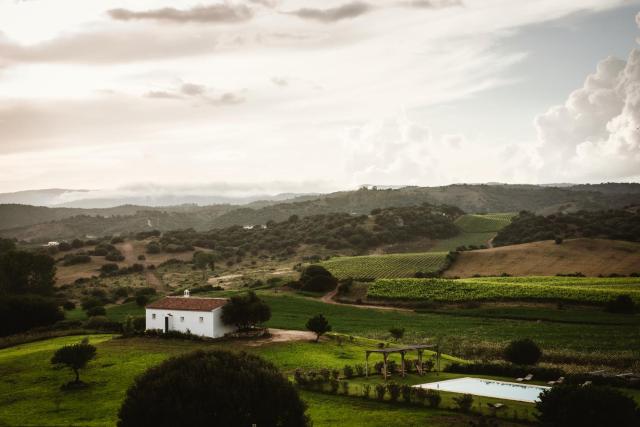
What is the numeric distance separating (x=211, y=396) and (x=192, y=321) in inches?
1340

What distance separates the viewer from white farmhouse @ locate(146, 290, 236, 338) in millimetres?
53812

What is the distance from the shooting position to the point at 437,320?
64.7 metres

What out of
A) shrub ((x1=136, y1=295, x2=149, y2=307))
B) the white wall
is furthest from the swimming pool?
shrub ((x1=136, y1=295, x2=149, y2=307))

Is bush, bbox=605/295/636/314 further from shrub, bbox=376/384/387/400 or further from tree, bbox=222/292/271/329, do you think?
shrub, bbox=376/384/387/400

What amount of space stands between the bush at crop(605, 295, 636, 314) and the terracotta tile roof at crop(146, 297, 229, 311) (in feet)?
144

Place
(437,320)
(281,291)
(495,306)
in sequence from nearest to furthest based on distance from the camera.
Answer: (437,320) < (495,306) < (281,291)

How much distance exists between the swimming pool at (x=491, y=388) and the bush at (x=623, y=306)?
1295 inches

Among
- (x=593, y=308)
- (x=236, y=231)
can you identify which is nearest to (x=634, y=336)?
(x=593, y=308)

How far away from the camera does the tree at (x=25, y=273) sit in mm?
92375

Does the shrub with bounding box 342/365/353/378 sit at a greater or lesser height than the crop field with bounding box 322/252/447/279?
lesser

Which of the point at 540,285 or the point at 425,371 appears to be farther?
the point at 540,285

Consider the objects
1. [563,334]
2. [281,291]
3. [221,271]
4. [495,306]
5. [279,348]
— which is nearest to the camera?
[279,348]

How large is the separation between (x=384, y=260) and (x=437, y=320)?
45.6 meters

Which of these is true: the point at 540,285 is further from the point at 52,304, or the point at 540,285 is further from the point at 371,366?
the point at 52,304
